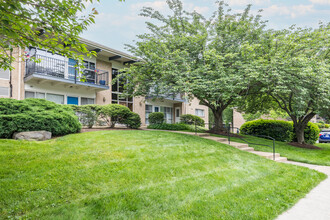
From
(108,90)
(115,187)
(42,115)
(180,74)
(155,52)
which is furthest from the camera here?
(108,90)

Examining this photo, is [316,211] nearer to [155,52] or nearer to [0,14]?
[0,14]

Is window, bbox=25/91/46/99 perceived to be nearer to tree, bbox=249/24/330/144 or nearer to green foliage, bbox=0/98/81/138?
green foliage, bbox=0/98/81/138

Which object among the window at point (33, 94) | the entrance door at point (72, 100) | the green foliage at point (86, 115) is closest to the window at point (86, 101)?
the entrance door at point (72, 100)

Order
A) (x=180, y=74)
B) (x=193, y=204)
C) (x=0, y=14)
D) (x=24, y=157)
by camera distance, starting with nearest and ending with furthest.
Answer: (x=0, y=14), (x=193, y=204), (x=24, y=157), (x=180, y=74)

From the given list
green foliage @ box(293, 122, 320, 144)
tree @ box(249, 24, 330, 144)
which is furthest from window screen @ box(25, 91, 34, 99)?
green foliage @ box(293, 122, 320, 144)

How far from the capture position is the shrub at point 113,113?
1263cm

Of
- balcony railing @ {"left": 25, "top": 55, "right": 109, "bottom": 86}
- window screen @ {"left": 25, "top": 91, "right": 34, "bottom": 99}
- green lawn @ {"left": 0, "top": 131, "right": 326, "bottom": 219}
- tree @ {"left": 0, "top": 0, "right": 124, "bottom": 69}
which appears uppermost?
balcony railing @ {"left": 25, "top": 55, "right": 109, "bottom": 86}

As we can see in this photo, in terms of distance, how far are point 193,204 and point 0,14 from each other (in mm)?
4346

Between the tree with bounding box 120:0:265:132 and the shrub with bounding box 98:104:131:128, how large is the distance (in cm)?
Result: 155

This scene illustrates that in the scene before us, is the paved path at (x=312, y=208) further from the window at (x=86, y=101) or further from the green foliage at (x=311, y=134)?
the window at (x=86, y=101)

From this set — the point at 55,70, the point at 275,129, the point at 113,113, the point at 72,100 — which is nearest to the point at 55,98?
the point at 72,100

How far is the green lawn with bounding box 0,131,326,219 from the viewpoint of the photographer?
3154 millimetres

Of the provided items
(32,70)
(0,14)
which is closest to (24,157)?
(0,14)

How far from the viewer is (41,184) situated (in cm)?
366
